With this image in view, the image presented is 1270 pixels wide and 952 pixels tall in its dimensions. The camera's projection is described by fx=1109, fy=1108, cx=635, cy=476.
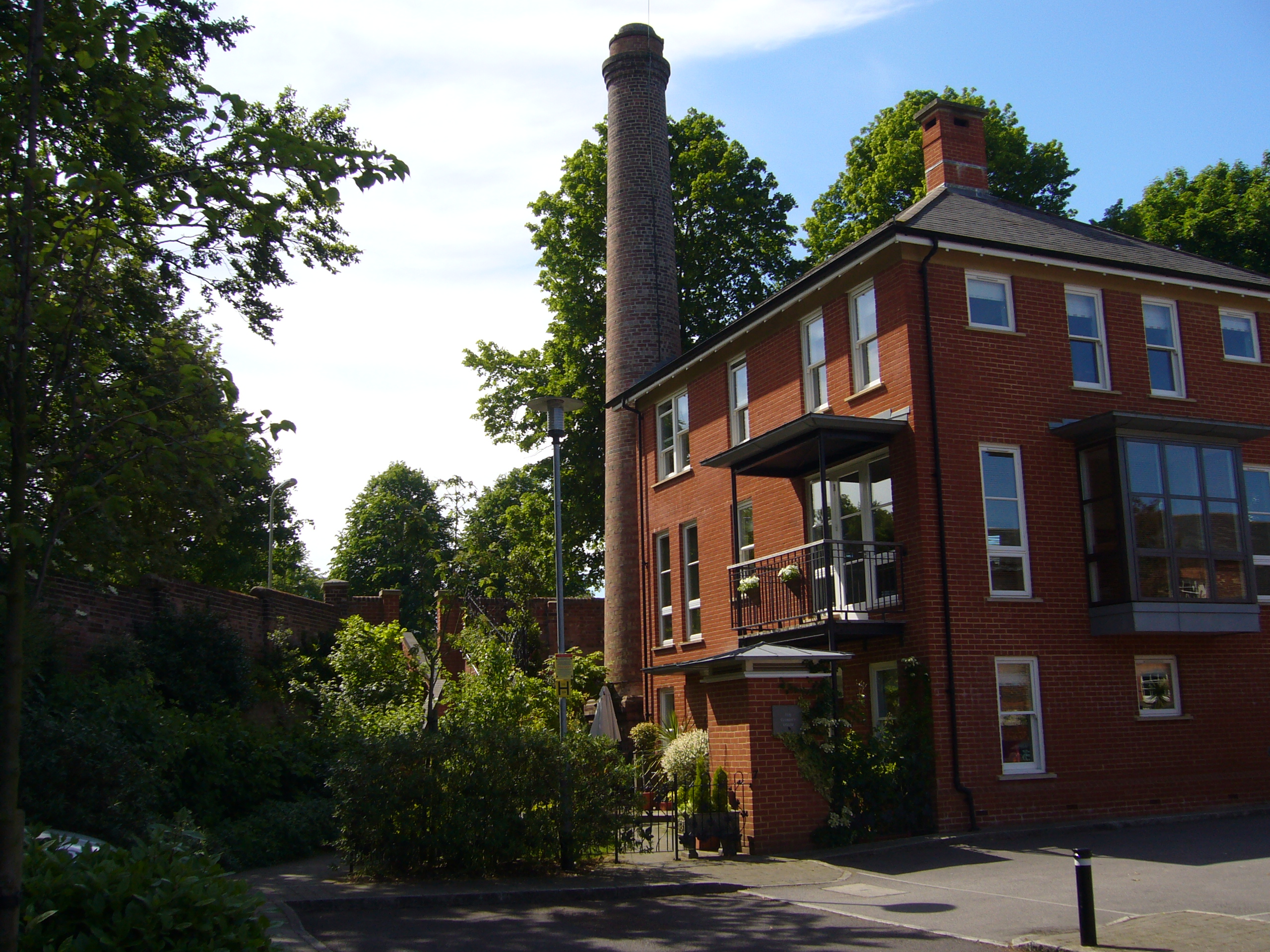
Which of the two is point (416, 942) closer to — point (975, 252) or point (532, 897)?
point (532, 897)

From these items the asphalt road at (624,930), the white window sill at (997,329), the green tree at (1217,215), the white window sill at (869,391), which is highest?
the green tree at (1217,215)

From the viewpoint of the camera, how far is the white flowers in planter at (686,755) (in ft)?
52.1

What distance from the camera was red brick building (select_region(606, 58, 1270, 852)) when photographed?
52.6 feet

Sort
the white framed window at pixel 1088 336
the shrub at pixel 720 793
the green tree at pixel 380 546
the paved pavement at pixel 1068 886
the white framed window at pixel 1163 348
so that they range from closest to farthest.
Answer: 1. the paved pavement at pixel 1068 886
2. the shrub at pixel 720 793
3. the white framed window at pixel 1088 336
4. the white framed window at pixel 1163 348
5. the green tree at pixel 380 546

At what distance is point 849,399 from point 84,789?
490 inches

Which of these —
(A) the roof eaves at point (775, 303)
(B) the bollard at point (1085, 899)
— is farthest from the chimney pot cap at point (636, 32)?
(B) the bollard at point (1085, 899)

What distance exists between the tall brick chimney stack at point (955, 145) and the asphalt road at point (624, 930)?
15534 mm

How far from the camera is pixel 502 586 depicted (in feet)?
109

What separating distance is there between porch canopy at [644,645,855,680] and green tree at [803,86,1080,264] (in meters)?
19.3

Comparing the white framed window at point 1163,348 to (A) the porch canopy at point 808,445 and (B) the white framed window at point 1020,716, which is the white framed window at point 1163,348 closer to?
(A) the porch canopy at point 808,445

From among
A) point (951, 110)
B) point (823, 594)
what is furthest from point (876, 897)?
point (951, 110)

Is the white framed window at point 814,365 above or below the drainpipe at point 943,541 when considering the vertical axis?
above

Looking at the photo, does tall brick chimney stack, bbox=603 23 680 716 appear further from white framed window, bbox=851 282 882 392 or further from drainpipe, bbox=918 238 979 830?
drainpipe, bbox=918 238 979 830

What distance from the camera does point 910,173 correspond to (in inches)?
1251
